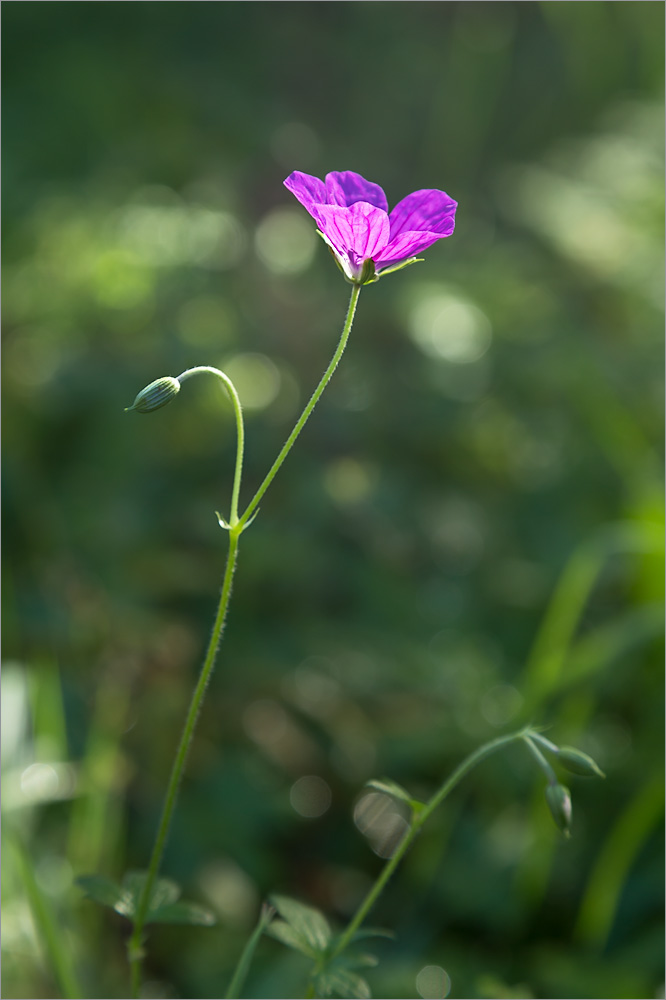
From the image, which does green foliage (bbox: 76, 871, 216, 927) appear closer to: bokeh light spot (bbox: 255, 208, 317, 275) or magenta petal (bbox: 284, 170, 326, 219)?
magenta petal (bbox: 284, 170, 326, 219)

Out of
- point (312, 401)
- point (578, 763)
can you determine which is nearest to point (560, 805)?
point (578, 763)

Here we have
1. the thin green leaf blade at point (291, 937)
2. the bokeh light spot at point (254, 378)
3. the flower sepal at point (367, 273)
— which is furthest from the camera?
the bokeh light spot at point (254, 378)

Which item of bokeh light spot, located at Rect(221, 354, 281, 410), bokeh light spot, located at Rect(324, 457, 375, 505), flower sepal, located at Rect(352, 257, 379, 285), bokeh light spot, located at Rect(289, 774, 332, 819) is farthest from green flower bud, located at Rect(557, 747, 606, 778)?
bokeh light spot, located at Rect(221, 354, 281, 410)

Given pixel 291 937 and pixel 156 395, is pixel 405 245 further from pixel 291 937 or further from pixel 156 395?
pixel 291 937

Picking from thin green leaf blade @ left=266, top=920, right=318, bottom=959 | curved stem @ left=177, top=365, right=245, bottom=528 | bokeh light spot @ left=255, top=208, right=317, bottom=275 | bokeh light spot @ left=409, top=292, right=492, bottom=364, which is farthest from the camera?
bokeh light spot @ left=255, top=208, right=317, bottom=275

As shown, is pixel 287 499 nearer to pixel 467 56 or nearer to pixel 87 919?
pixel 87 919

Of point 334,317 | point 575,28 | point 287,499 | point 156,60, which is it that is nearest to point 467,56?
point 575,28

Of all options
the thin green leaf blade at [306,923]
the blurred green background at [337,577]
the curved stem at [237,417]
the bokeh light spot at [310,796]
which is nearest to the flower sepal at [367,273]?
the curved stem at [237,417]

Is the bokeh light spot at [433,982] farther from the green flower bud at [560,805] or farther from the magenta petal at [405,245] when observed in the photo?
the magenta petal at [405,245]
